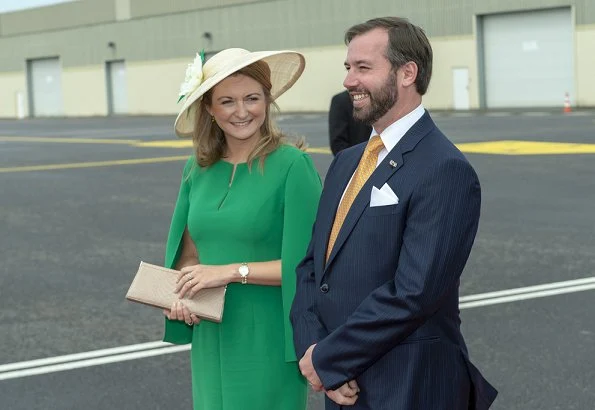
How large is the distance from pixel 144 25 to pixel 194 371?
66.1 metres

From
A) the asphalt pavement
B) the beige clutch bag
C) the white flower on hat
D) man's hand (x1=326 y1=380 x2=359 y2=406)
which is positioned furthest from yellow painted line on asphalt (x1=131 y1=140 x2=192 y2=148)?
man's hand (x1=326 y1=380 x2=359 y2=406)

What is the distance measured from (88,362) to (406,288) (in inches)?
189

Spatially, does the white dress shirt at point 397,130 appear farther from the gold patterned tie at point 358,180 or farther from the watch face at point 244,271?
the watch face at point 244,271

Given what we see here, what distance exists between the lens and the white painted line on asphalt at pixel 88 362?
24.0ft

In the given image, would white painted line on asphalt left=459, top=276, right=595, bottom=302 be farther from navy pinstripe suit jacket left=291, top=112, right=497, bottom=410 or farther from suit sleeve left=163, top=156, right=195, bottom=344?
navy pinstripe suit jacket left=291, top=112, right=497, bottom=410

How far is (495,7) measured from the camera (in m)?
48.4

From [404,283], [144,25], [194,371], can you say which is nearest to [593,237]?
[194,371]

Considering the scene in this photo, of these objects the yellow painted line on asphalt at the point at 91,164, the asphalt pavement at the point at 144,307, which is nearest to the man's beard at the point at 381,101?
the asphalt pavement at the point at 144,307

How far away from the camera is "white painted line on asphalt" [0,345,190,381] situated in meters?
7.33

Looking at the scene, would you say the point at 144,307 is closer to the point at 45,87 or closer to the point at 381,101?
the point at 381,101

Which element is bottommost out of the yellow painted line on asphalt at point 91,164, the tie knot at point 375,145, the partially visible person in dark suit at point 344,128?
the yellow painted line on asphalt at point 91,164

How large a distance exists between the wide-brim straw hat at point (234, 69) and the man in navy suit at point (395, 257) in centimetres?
68

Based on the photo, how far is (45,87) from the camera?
7831 cm

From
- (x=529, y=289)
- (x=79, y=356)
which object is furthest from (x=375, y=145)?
(x=529, y=289)
